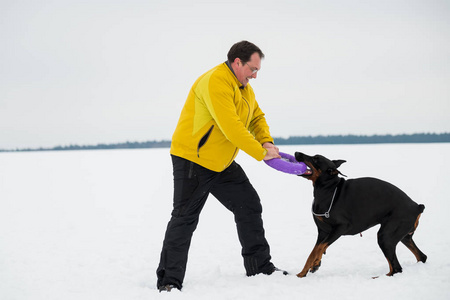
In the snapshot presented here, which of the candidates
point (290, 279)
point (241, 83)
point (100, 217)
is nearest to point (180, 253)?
point (290, 279)

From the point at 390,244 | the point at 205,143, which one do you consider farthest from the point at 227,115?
the point at 390,244

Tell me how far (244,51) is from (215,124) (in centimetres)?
72

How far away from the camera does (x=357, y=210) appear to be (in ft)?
12.5

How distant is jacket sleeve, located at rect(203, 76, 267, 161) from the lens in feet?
11.5

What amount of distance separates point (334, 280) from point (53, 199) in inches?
331

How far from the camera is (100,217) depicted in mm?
7828

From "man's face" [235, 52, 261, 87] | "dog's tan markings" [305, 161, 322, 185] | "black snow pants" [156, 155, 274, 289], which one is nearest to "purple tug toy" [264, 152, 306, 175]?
"dog's tan markings" [305, 161, 322, 185]

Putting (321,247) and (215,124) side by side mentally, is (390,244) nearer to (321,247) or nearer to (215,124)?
(321,247)

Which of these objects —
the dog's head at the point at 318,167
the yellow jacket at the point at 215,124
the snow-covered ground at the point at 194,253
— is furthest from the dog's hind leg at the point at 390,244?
the yellow jacket at the point at 215,124

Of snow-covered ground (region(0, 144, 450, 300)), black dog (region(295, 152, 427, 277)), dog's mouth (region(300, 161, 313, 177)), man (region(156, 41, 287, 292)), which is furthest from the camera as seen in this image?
dog's mouth (region(300, 161, 313, 177))

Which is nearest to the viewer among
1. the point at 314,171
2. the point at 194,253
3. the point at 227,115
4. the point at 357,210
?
the point at 227,115

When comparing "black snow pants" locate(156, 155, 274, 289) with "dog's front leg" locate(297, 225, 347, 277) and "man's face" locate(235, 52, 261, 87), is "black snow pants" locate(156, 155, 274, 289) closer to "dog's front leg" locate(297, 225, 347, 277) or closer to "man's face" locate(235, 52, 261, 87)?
"dog's front leg" locate(297, 225, 347, 277)

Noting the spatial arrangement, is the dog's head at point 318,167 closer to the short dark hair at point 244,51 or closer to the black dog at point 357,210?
the black dog at point 357,210

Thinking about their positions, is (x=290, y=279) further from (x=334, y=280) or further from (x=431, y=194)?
(x=431, y=194)
